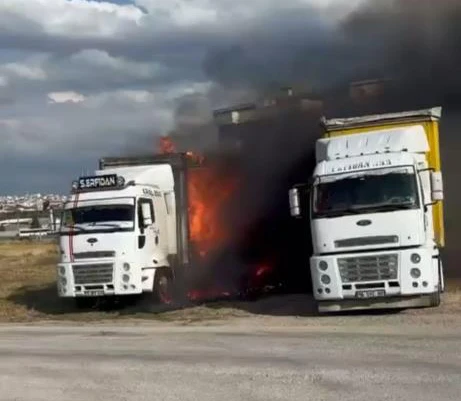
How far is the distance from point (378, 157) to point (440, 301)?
318cm

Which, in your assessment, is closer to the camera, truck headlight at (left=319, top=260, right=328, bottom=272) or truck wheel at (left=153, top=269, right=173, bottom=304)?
truck headlight at (left=319, top=260, right=328, bottom=272)

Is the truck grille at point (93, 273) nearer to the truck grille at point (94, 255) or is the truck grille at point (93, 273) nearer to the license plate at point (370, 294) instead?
the truck grille at point (94, 255)

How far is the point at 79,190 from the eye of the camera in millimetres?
23016

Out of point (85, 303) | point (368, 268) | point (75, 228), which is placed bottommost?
point (85, 303)

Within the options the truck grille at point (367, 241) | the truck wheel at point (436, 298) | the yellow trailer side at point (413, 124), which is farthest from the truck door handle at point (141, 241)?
the truck wheel at point (436, 298)

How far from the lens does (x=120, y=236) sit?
22.4 m

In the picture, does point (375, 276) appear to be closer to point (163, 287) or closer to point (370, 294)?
point (370, 294)

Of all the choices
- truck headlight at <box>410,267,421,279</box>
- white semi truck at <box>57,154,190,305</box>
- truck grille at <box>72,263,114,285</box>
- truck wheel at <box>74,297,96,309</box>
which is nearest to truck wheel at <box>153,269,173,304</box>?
white semi truck at <box>57,154,190,305</box>

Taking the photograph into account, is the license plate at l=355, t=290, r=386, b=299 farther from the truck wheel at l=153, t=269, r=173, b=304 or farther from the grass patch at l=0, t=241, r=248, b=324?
the truck wheel at l=153, t=269, r=173, b=304

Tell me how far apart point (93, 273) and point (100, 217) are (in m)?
1.34

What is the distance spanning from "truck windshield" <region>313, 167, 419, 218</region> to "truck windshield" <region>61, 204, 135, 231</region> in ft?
18.7

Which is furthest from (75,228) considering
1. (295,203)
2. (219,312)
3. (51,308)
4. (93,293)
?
(295,203)

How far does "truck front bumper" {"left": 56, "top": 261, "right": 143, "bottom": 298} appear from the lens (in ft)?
73.0

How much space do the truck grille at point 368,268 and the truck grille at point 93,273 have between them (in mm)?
6507
